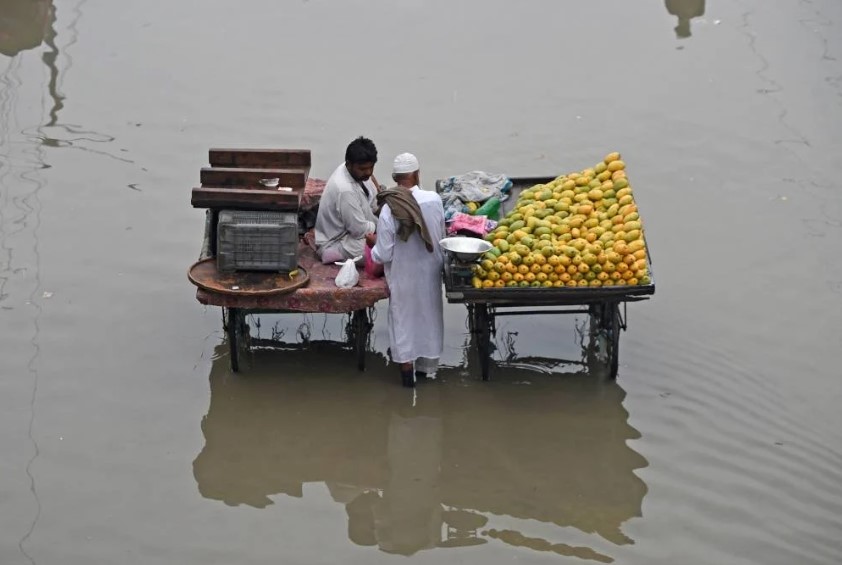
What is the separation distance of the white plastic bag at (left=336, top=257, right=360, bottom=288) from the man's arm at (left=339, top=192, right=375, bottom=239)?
273 millimetres

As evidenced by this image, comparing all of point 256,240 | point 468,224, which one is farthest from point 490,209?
point 256,240

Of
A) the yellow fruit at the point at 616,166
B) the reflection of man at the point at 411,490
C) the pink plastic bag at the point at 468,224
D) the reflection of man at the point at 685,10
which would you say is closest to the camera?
the reflection of man at the point at 411,490

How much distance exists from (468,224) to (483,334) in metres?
0.70

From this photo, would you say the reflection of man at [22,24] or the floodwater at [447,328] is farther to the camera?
the reflection of man at [22,24]

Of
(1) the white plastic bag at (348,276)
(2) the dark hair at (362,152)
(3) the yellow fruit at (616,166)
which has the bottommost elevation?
(1) the white plastic bag at (348,276)

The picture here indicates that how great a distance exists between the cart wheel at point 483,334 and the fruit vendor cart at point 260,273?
2.15ft

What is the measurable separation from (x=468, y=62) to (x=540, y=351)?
5200mm

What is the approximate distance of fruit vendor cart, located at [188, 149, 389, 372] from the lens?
21.9 ft

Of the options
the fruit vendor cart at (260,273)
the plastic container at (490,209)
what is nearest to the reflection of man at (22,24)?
the fruit vendor cart at (260,273)

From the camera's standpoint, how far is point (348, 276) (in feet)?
22.5

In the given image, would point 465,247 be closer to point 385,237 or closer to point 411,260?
point 411,260

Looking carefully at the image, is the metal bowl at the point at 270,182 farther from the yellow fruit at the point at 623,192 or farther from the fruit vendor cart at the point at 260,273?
the yellow fruit at the point at 623,192

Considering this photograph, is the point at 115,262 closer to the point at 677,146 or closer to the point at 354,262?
the point at 354,262

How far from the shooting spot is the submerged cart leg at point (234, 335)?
22.9ft
